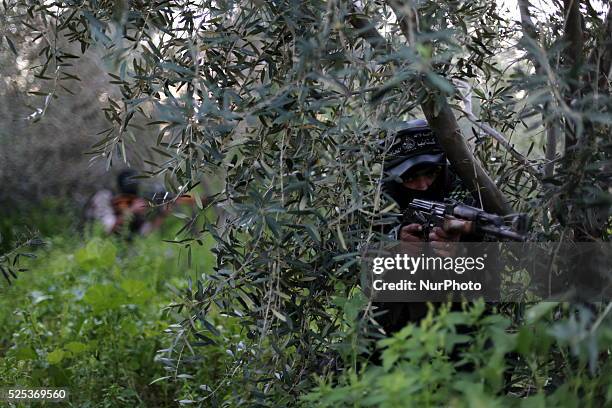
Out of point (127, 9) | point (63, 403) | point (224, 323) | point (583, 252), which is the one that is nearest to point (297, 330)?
point (583, 252)

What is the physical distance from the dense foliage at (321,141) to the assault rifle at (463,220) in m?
0.11

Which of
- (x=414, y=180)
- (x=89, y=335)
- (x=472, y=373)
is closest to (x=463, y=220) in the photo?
(x=414, y=180)

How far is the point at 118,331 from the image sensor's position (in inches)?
170

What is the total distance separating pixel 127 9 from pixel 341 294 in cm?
115

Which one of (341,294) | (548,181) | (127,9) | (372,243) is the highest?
(127,9)

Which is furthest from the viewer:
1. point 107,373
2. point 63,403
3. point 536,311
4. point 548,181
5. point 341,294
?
point 107,373

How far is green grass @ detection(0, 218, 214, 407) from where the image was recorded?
3.96 m

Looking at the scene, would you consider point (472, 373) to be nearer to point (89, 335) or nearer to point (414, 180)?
point (414, 180)

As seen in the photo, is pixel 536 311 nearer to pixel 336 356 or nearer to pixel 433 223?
pixel 433 223

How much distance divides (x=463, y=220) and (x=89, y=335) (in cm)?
256

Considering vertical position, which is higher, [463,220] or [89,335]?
[463,220]

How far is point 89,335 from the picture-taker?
441 centimetres

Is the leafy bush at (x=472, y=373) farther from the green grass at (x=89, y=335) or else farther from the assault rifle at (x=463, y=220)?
the green grass at (x=89, y=335)

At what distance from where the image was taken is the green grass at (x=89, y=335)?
3.96 metres
